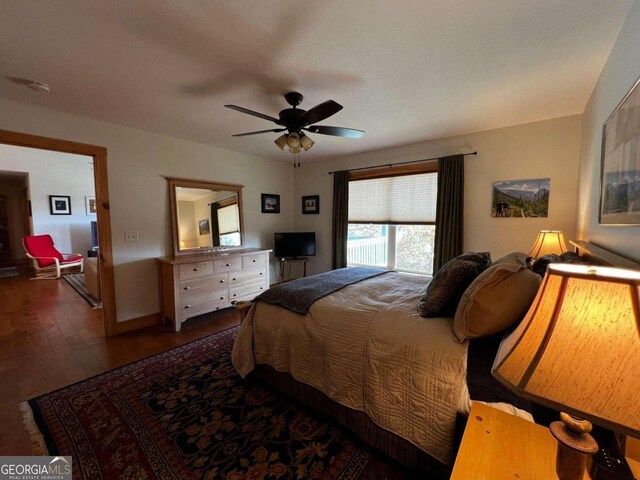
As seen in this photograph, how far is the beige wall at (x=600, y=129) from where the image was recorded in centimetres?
130

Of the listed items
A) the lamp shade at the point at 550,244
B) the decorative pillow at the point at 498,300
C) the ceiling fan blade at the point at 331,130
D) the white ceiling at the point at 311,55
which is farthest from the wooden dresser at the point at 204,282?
the lamp shade at the point at 550,244

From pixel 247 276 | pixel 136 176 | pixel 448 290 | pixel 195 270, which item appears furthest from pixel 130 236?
pixel 448 290

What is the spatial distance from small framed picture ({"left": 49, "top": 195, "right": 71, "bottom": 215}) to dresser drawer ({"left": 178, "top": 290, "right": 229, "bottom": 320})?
594 centimetres

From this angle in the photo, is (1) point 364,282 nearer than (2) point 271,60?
No

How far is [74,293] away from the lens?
4.58 meters

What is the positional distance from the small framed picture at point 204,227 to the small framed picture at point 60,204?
211 inches

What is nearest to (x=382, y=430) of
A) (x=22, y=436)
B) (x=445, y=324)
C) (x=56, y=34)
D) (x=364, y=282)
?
(x=445, y=324)

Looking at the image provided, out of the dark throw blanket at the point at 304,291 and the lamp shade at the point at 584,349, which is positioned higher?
the lamp shade at the point at 584,349

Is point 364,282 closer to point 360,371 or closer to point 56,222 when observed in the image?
point 360,371

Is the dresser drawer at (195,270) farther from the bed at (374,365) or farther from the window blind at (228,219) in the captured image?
the bed at (374,365)

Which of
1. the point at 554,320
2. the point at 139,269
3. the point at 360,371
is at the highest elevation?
the point at 554,320

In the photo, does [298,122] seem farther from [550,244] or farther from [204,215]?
[550,244]

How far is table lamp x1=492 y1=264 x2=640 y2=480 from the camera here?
1.53 ft

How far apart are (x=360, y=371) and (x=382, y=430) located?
1.06 ft
